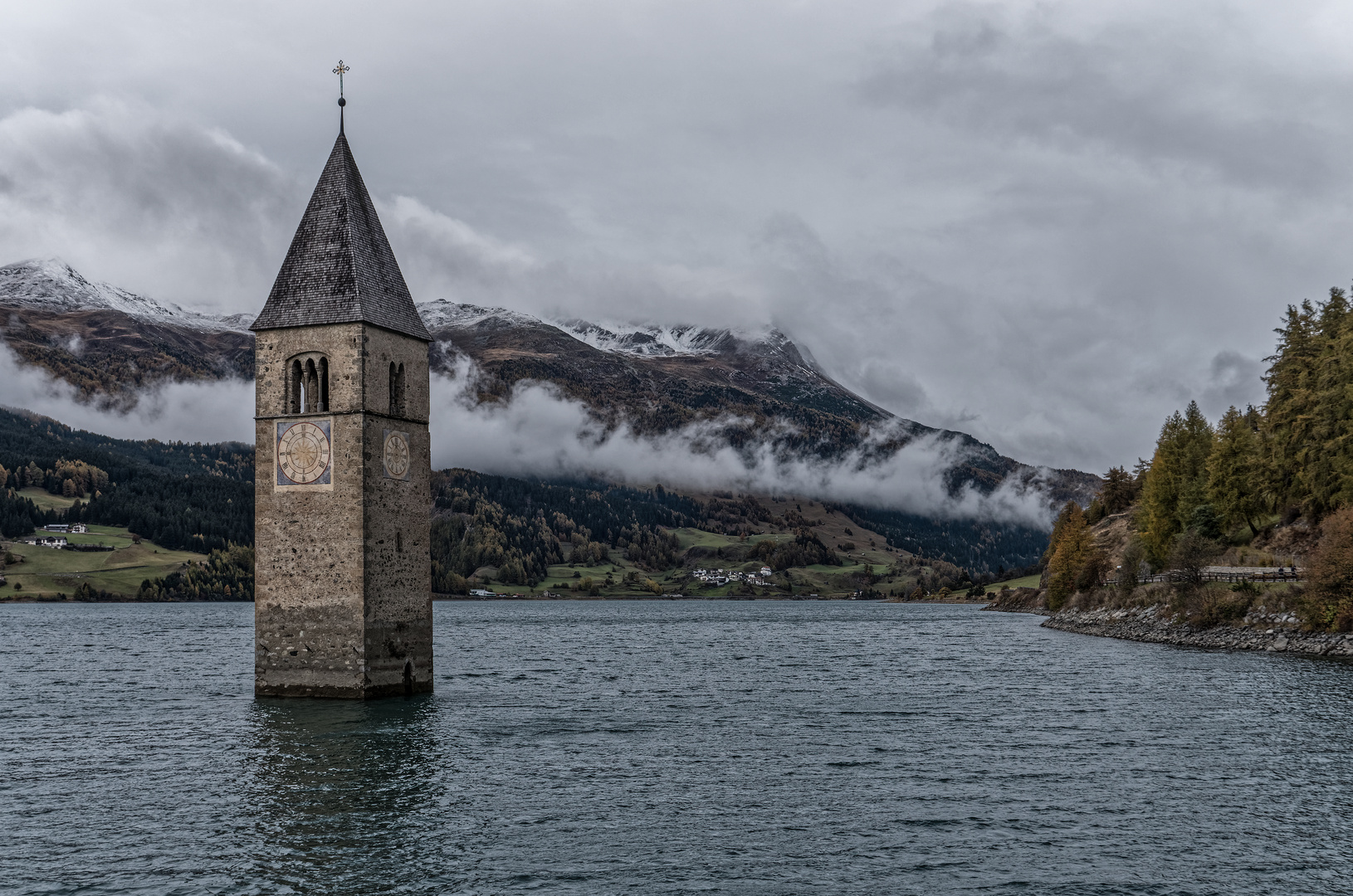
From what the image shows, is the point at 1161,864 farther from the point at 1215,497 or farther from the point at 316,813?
the point at 1215,497

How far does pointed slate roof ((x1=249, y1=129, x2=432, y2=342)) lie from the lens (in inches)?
1890

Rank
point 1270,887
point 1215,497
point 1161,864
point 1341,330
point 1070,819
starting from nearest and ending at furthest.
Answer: point 1270,887, point 1161,864, point 1070,819, point 1341,330, point 1215,497

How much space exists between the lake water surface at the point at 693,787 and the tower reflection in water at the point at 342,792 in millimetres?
126

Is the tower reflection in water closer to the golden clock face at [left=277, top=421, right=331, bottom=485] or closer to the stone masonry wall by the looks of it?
the stone masonry wall

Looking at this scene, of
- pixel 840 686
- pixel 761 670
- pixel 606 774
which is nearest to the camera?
pixel 606 774

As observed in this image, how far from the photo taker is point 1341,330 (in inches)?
3561

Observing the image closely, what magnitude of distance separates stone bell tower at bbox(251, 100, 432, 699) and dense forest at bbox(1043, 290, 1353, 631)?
5969 cm

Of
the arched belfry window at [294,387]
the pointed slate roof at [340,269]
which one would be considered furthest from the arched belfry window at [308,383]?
the pointed slate roof at [340,269]

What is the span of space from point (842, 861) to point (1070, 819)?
24.5 feet

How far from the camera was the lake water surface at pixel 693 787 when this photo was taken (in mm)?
23953

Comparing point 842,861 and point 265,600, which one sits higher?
point 265,600

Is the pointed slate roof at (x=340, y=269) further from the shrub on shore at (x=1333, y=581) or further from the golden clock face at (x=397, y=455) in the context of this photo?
the shrub on shore at (x=1333, y=581)

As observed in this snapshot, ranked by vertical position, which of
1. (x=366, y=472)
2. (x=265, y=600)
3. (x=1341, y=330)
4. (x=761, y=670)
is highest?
(x=1341, y=330)

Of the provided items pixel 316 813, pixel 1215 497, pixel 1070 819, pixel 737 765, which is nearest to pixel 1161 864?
pixel 1070 819
